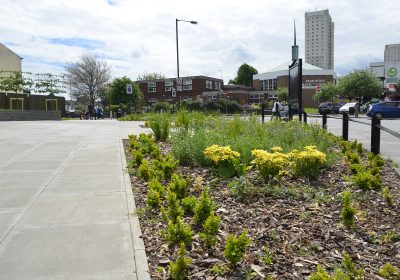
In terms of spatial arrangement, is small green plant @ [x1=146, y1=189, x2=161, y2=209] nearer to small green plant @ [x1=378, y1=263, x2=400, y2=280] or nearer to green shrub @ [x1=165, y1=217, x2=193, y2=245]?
green shrub @ [x1=165, y1=217, x2=193, y2=245]

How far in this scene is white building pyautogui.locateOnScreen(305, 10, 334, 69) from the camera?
11375cm

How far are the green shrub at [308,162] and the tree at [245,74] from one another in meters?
101

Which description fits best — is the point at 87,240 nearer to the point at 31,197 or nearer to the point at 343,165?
the point at 31,197

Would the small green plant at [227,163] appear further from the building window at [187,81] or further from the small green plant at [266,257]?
the building window at [187,81]

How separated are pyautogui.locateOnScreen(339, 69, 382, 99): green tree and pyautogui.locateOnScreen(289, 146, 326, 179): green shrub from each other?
55007 millimetres

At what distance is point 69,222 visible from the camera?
4.33m

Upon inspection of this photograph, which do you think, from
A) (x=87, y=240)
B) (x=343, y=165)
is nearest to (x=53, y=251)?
(x=87, y=240)

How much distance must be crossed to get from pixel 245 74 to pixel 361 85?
52.4 metres

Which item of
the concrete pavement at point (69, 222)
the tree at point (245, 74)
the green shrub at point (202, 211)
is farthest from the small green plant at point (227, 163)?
the tree at point (245, 74)

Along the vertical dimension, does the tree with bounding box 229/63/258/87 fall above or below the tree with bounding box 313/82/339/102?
above

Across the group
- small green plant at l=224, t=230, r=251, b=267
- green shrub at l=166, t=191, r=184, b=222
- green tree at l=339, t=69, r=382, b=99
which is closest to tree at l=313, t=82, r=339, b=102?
green tree at l=339, t=69, r=382, b=99

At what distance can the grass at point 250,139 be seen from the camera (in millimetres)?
7105

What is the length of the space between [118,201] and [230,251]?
2395 mm

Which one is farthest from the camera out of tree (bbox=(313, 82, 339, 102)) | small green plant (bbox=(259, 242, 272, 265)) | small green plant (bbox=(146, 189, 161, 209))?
tree (bbox=(313, 82, 339, 102))
